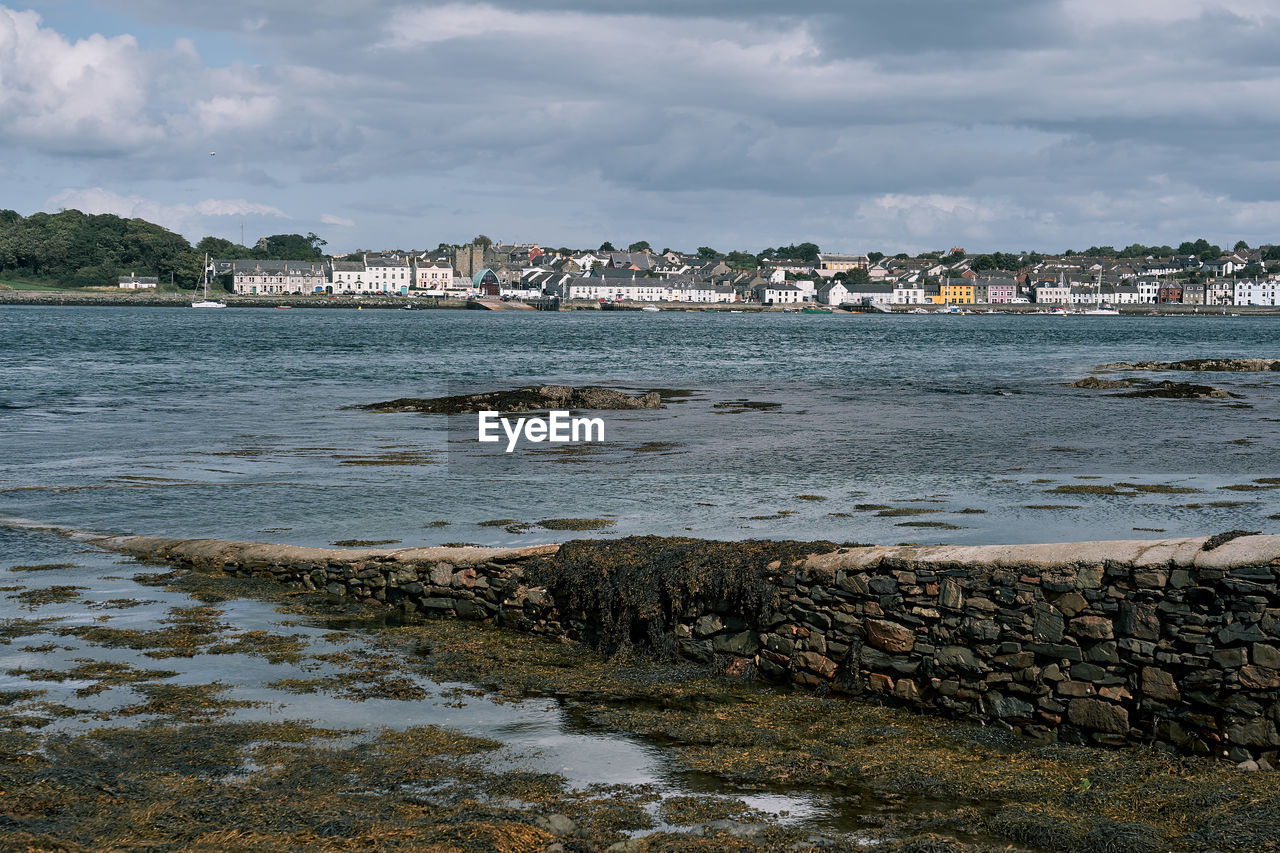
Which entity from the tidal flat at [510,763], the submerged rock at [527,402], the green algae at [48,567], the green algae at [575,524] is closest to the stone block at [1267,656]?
the tidal flat at [510,763]

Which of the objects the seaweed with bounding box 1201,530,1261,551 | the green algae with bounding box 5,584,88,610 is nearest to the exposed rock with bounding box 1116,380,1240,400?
the seaweed with bounding box 1201,530,1261,551

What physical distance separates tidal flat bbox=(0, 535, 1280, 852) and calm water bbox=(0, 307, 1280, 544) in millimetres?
5686

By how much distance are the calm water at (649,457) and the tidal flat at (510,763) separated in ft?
18.7

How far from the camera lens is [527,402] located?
39.2 metres

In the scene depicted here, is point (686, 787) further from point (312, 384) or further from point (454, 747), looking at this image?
point (312, 384)

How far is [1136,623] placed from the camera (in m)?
9.01

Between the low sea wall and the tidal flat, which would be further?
the low sea wall

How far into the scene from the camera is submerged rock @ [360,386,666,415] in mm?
38281

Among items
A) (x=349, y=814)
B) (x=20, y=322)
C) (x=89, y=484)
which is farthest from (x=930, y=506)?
(x=20, y=322)

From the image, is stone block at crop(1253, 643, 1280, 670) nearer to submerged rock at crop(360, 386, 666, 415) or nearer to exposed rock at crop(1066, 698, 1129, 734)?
exposed rock at crop(1066, 698, 1129, 734)

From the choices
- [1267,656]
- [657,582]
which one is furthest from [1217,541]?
Answer: [657,582]

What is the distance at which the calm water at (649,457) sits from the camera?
1838cm

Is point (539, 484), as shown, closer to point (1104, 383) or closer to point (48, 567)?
point (48, 567)

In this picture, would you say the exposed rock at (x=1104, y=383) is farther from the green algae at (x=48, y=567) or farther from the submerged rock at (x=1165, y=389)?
the green algae at (x=48, y=567)
